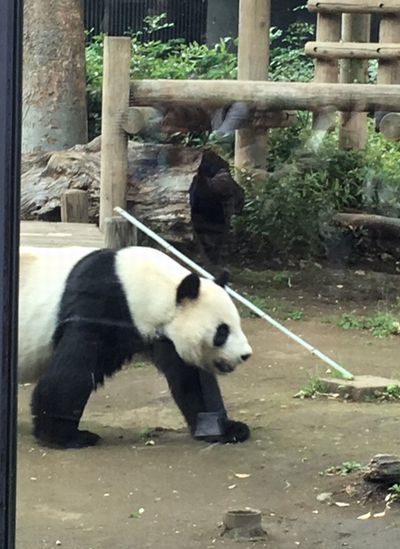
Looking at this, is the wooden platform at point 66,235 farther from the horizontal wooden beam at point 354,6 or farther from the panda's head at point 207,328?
the horizontal wooden beam at point 354,6

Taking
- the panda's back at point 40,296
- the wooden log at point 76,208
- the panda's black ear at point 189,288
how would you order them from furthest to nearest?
1. the panda's black ear at point 189,288
2. the wooden log at point 76,208
3. the panda's back at point 40,296

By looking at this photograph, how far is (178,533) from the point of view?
1.75m

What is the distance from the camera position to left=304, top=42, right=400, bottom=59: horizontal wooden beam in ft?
6.02

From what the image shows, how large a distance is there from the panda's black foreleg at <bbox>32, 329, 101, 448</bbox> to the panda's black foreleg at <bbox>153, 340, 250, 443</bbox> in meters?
0.19

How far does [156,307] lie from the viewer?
7.61 ft

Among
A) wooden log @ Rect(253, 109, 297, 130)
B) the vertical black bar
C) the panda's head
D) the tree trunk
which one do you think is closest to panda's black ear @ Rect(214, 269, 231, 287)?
the panda's head

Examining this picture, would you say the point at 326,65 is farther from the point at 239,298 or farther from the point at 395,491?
the point at 395,491

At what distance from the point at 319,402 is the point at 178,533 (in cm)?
51

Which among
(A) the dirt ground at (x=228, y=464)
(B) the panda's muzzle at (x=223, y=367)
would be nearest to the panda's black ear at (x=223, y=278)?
(A) the dirt ground at (x=228, y=464)

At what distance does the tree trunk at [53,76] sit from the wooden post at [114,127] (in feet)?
0.17

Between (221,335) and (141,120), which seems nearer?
(141,120)

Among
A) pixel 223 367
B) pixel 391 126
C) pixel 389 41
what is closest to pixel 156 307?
pixel 223 367

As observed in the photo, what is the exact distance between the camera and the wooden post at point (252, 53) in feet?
5.84

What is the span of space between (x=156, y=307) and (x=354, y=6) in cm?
88
